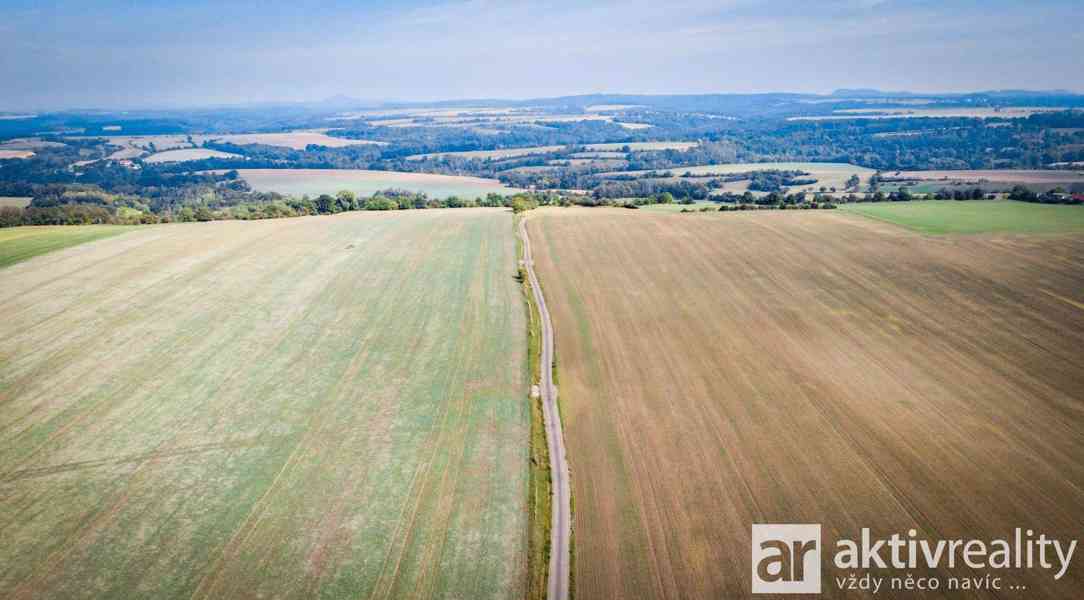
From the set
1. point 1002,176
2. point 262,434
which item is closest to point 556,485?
point 262,434

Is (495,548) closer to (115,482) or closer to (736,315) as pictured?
(115,482)

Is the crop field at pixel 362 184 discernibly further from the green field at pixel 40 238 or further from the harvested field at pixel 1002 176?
the harvested field at pixel 1002 176

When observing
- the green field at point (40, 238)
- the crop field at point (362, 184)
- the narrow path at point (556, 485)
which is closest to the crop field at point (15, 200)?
the crop field at point (362, 184)

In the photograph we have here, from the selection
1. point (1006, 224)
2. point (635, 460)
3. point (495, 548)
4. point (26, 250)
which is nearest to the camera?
point (495, 548)

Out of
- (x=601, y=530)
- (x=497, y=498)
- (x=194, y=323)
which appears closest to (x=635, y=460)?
(x=601, y=530)

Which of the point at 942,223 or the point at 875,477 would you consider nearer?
the point at 875,477

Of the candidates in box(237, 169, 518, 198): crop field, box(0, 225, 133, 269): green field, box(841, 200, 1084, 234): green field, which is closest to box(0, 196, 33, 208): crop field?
box(237, 169, 518, 198): crop field

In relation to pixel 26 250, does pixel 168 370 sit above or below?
below

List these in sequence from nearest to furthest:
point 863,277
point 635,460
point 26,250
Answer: point 635,460, point 863,277, point 26,250
